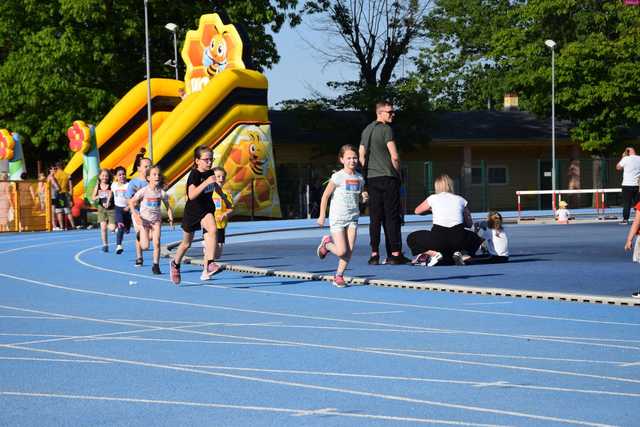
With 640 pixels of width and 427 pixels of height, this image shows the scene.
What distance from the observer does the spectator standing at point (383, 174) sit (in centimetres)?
1773

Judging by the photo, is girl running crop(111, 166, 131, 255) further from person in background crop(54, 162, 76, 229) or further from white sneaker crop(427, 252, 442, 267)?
person in background crop(54, 162, 76, 229)

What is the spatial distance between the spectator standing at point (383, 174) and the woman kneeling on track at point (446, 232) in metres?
0.44

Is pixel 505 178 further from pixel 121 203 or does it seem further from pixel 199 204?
pixel 199 204

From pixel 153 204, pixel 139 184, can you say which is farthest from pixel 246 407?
pixel 139 184

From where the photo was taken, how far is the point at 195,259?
21.0 meters

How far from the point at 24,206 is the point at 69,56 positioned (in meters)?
10.8

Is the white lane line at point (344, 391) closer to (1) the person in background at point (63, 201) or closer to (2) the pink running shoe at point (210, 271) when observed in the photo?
(2) the pink running shoe at point (210, 271)

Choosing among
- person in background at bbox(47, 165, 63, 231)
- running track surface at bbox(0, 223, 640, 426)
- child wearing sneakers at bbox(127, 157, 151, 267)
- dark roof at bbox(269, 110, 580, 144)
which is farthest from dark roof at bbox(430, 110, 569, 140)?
Result: running track surface at bbox(0, 223, 640, 426)

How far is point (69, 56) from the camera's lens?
155ft

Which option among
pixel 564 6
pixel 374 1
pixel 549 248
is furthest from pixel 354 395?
pixel 374 1

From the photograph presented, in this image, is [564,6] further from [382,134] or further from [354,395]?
[354,395]

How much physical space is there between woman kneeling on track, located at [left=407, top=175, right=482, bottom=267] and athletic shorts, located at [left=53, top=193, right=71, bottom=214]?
20603mm

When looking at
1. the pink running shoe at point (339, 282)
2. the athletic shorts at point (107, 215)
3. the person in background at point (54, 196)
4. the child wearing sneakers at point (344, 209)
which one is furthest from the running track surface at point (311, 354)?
the person in background at point (54, 196)

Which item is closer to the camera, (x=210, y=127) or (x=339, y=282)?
(x=339, y=282)
